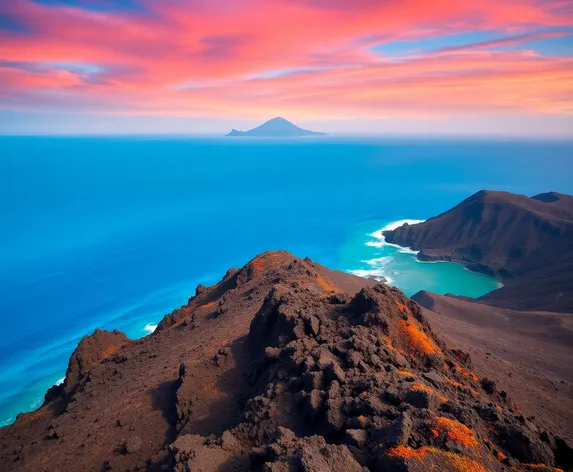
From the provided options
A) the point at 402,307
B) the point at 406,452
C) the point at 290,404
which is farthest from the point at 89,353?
the point at 406,452

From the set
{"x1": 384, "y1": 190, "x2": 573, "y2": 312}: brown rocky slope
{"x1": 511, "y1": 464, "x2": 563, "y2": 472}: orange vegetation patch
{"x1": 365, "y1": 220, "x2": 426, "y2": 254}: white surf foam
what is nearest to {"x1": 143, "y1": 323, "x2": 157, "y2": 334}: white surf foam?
{"x1": 511, "y1": 464, "x2": 563, "y2": 472}: orange vegetation patch

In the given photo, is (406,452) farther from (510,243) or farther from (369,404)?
(510,243)

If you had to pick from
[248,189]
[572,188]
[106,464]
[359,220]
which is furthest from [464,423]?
[572,188]

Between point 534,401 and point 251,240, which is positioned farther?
point 251,240

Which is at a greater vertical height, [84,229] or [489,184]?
[489,184]

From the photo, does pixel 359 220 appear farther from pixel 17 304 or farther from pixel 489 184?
pixel 489 184

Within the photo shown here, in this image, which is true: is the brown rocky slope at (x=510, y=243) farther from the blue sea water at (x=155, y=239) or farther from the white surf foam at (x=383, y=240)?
the blue sea water at (x=155, y=239)
